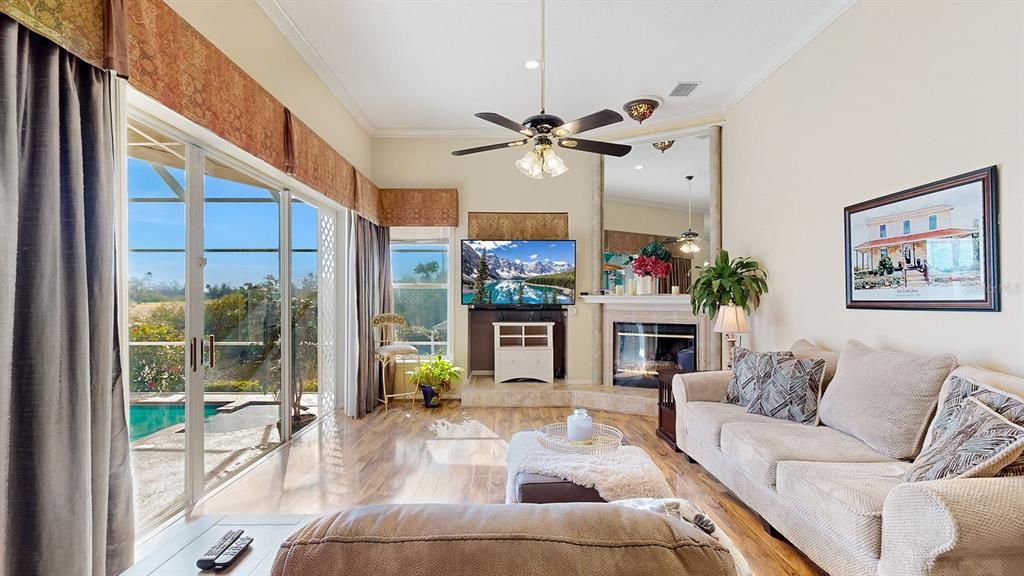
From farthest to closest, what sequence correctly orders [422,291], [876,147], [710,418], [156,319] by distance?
[422,291] < [710,418] < [876,147] < [156,319]

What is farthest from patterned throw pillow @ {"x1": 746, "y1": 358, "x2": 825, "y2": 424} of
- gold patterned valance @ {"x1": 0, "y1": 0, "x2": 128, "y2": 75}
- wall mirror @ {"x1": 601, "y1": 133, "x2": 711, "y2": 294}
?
gold patterned valance @ {"x1": 0, "y1": 0, "x2": 128, "y2": 75}

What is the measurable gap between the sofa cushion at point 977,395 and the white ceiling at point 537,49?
2.44 meters

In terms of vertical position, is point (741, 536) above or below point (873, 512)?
below

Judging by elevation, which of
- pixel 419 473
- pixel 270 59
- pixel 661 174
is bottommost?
pixel 419 473

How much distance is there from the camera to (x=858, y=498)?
1846mm

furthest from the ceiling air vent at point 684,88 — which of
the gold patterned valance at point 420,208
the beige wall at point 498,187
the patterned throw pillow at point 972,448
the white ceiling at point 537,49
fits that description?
the patterned throw pillow at point 972,448

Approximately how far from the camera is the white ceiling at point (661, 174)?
529 centimetres

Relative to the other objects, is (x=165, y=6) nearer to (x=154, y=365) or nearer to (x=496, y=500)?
(x=154, y=365)

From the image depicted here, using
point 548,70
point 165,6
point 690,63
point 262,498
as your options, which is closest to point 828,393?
point 690,63

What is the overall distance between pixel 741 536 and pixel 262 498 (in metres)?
2.75

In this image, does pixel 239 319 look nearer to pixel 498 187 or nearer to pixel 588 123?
pixel 588 123

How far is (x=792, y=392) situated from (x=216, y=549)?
9.96 ft

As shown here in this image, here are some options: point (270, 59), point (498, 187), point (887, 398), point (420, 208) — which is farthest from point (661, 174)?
point (270, 59)

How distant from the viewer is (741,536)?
246 cm
